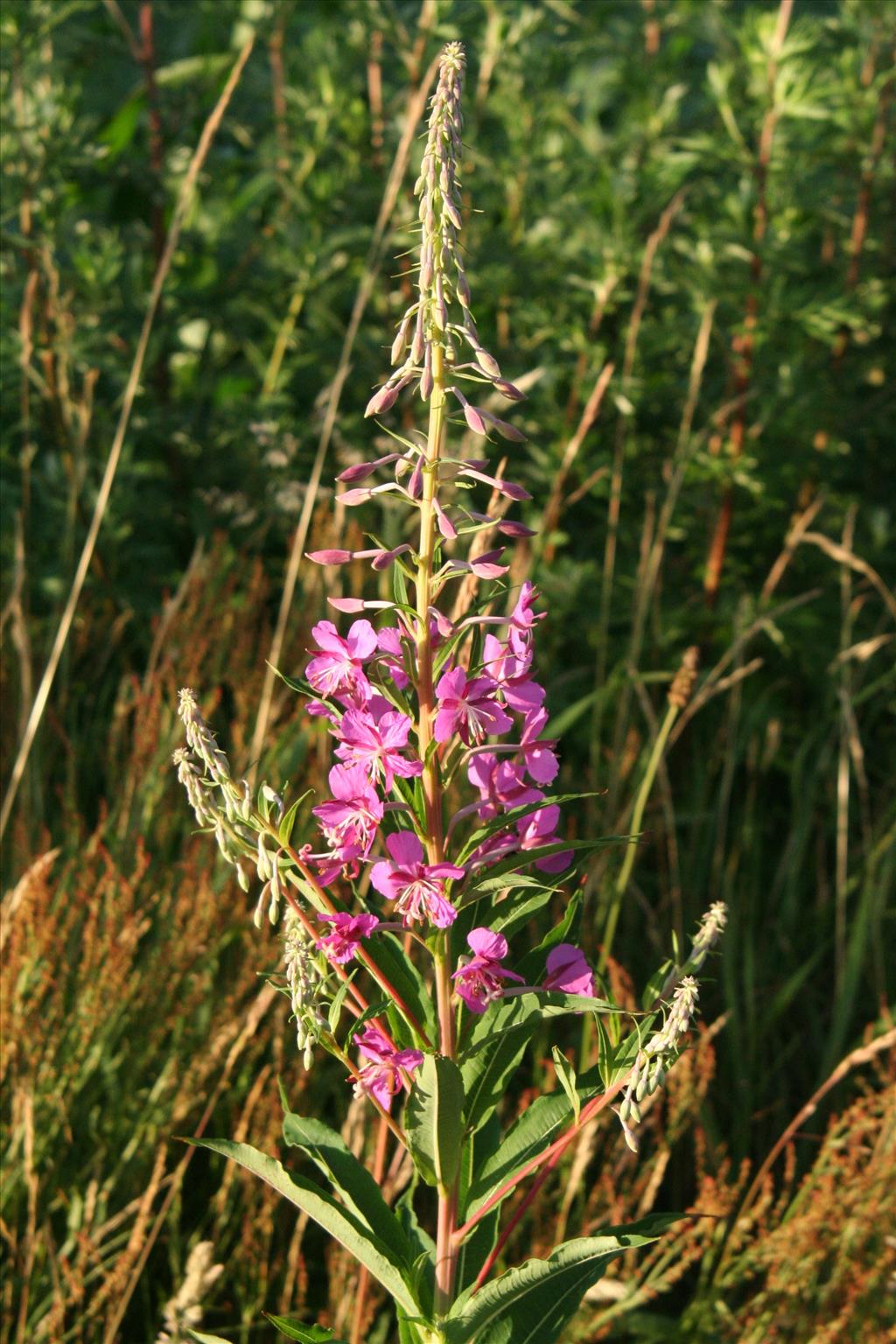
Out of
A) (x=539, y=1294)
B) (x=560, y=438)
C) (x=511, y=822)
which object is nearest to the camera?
(x=511, y=822)

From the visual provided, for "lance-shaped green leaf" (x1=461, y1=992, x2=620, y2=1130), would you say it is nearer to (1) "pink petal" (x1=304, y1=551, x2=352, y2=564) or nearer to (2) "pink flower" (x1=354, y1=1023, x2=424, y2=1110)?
(2) "pink flower" (x1=354, y1=1023, x2=424, y2=1110)

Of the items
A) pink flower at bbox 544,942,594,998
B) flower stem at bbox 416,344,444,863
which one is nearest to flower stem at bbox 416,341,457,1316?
flower stem at bbox 416,344,444,863

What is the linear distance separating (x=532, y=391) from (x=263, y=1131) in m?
1.87

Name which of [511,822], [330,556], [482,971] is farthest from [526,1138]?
[330,556]

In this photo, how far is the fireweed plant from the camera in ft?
3.92

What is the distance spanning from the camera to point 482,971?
49.4 inches

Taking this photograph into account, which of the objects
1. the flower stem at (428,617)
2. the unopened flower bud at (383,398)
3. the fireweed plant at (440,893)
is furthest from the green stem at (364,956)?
the unopened flower bud at (383,398)

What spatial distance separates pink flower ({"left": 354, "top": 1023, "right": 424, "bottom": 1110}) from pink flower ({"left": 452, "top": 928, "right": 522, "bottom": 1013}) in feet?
0.34

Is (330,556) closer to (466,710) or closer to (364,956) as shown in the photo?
(466,710)

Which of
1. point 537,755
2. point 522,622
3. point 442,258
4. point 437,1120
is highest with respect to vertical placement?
point 442,258

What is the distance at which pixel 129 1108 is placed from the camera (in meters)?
2.32

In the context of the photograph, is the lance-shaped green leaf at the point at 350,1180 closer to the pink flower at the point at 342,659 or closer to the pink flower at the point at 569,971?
the pink flower at the point at 569,971

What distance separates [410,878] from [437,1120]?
0.22 m

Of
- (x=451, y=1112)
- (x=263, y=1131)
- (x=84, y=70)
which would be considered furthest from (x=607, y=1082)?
(x=84, y=70)
